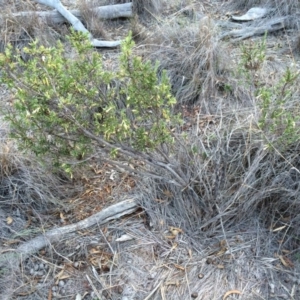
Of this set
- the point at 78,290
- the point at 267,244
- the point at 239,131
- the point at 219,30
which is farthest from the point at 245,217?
the point at 219,30

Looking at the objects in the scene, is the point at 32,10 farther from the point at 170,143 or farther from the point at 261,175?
the point at 261,175

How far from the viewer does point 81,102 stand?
7.36 ft

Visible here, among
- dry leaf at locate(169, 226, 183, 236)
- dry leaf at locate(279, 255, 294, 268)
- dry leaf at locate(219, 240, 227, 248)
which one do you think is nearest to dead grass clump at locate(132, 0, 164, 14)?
dry leaf at locate(169, 226, 183, 236)

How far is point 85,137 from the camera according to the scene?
2295 mm

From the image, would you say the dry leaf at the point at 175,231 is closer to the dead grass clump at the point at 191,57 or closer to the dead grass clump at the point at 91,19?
the dead grass clump at the point at 191,57

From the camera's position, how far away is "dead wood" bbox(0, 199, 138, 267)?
8.29 ft

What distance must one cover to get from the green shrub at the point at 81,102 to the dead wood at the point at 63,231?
1.37ft

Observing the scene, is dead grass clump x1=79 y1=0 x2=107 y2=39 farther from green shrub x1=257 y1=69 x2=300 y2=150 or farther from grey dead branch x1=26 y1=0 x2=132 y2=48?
green shrub x1=257 y1=69 x2=300 y2=150

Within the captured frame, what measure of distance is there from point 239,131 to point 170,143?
0.51 meters

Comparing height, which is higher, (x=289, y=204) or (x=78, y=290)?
(x=289, y=204)

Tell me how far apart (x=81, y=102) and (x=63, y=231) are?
2.74 feet

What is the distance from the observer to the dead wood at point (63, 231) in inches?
99.5

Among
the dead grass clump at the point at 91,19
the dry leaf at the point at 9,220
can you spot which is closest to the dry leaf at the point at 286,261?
the dry leaf at the point at 9,220

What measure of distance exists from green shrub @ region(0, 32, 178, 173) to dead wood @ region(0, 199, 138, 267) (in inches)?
16.4
